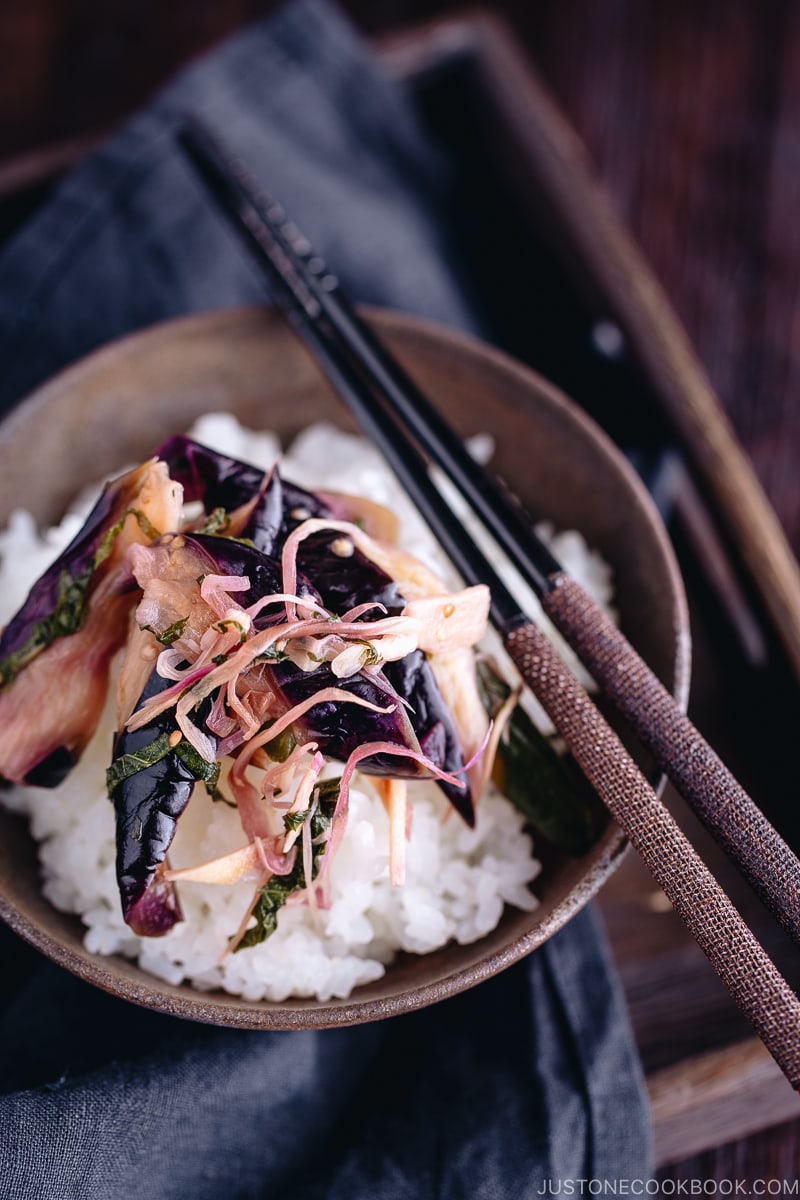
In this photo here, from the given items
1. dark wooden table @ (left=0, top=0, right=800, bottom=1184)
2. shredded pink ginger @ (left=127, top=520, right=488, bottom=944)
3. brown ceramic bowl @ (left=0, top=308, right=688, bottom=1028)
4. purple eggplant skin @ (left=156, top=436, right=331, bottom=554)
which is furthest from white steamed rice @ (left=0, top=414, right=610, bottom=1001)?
dark wooden table @ (left=0, top=0, right=800, bottom=1184)

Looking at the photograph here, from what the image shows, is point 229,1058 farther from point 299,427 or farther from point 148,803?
point 299,427

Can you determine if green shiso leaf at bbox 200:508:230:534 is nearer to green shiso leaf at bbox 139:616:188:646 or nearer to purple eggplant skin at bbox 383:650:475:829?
green shiso leaf at bbox 139:616:188:646

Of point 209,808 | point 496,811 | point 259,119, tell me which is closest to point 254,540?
point 209,808

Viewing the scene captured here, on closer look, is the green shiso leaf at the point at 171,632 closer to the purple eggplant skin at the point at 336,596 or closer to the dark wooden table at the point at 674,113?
the purple eggplant skin at the point at 336,596

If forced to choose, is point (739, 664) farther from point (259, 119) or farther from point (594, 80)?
point (594, 80)

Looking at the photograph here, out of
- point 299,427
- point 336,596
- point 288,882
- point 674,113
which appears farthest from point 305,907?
point 674,113

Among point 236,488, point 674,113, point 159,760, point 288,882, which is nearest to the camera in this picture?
point 159,760
